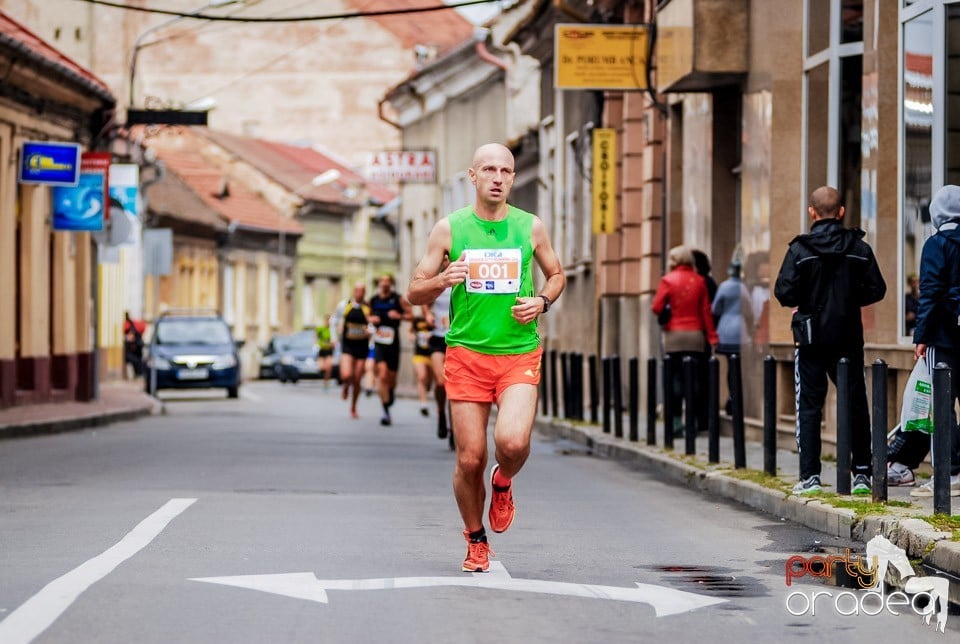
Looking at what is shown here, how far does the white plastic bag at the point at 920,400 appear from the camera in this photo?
11.9 metres

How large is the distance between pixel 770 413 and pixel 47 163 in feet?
55.3

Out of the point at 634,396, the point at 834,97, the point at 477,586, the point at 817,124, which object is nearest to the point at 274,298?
the point at 634,396

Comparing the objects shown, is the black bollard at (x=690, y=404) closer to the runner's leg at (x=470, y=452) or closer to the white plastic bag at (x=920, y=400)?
the white plastic bag at (x=920, y=400)

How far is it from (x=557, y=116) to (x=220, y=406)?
7.78 metres

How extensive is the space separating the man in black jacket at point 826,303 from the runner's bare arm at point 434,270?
400cm

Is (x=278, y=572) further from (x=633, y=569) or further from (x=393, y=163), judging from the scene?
(x=393, y=163)

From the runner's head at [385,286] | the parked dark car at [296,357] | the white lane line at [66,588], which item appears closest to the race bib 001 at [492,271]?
the white lane line at [66,588]

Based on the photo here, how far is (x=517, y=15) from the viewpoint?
4359cm

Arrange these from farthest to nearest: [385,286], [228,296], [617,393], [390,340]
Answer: [228,296], [385,286], [390,340], [617,393]

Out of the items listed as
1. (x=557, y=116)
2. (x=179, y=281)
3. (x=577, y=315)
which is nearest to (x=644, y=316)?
(x=577, y=315)

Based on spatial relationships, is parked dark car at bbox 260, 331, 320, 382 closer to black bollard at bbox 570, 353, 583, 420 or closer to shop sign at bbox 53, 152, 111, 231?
shop sign at bbox 53, 152, 111, 231

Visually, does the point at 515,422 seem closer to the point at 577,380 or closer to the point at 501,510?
the point at 501,510

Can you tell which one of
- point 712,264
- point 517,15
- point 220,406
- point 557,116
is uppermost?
point 517,15

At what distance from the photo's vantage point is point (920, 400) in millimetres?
12016
